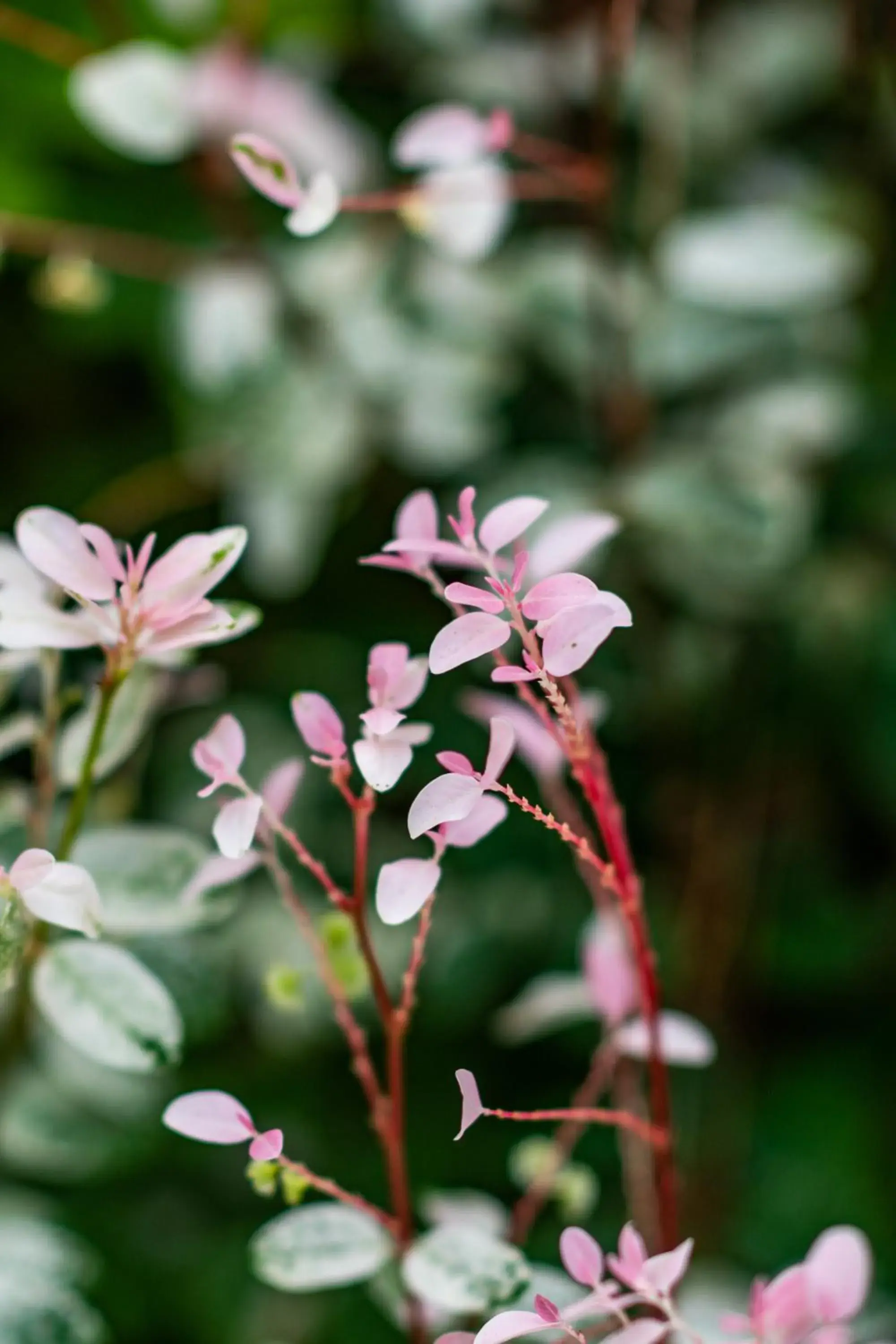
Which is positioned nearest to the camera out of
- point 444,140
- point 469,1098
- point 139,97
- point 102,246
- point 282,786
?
point 469,1098

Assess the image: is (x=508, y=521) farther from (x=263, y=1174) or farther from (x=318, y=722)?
(x=263, y=1174)

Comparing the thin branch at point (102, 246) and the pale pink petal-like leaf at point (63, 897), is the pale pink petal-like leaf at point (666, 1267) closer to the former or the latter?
the pale pink petal-like leaf at point (63, 897)

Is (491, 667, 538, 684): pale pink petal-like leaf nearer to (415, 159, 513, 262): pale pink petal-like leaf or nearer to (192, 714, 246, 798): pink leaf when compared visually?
(192, 714, 246, 798): pink leaf

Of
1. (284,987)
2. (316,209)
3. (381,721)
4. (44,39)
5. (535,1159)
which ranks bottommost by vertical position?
(535,1159)

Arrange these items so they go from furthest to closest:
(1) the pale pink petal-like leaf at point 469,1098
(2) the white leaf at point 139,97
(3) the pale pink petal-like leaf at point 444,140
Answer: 1. (2) the white leaf at point 139,97
2. (3) the pale pink petal-like leaf at point 444,140
3. (1) the pale pink petal-like leaf at point 469,1098

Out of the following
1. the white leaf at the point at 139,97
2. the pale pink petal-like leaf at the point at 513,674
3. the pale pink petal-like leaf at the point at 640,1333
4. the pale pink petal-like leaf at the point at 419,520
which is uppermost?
the white leaf at the point at 139,97

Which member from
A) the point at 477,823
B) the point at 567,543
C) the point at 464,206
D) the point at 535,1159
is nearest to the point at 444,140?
the point at 464,206

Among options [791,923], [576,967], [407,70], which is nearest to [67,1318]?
[576,967]

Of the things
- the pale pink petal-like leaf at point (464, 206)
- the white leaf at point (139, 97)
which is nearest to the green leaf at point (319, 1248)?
the pale pink petal-like leaf at point (464, 206)
